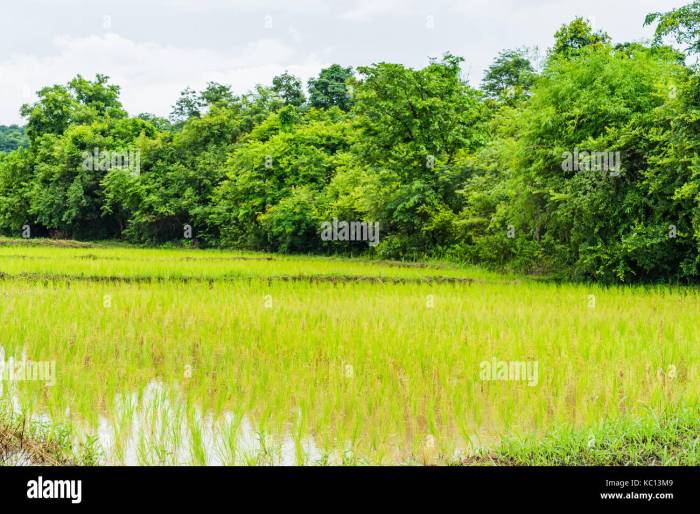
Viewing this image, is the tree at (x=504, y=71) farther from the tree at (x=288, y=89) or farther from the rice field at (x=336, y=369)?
the rice field at (x=336, y=369)

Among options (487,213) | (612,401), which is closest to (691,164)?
(487,213)

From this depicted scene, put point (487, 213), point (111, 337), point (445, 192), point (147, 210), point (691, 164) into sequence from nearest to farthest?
point (111, 337) → point (691, 164) → point (487, 213) → point (445, 192) → point (147, 210)

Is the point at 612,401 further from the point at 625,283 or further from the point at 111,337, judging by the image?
the point at 625,283

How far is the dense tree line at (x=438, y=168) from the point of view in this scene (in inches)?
526

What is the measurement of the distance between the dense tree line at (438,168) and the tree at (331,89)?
0.48 feet

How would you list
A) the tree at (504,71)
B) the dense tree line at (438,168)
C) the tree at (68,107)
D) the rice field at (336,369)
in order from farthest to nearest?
1. the tree at (68,107)
2. the tree at (504,71)
3. the dense tree line at (438,168)
4. the rice field at (336,369)

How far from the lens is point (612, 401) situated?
5230 millimetres

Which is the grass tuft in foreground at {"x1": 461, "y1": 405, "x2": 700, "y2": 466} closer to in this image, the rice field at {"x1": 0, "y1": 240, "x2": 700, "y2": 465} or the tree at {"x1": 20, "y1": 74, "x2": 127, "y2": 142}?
the rice field at {"x1": 0, "y1": 240, "x2": 700, "y2": 465}

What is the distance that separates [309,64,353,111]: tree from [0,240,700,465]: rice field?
105 ft

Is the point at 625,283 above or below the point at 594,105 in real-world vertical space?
below

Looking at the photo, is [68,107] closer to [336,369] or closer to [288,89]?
[288,89]

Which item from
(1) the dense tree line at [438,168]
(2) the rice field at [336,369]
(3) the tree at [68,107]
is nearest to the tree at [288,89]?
(1) the dense tree line at [438,168]

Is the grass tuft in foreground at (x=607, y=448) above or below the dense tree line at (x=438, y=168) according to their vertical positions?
below
